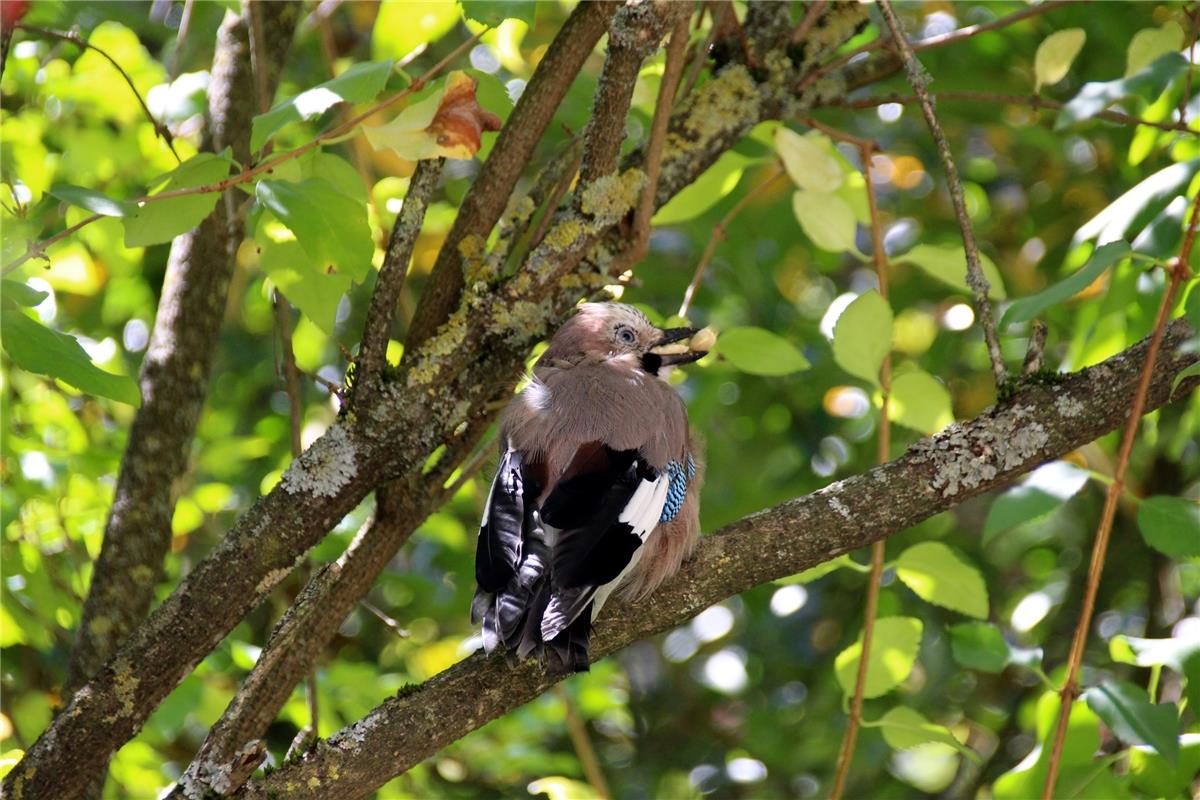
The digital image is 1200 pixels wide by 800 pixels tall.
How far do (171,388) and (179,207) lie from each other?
0.97m

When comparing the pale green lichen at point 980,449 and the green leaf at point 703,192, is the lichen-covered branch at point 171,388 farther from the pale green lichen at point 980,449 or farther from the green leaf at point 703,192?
the pale green lichen at point 980,449

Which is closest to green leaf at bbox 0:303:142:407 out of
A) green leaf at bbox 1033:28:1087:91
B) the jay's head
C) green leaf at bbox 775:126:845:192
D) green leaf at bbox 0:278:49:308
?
green leaf at bbox 0:278:49:308

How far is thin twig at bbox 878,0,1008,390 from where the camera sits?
7.96 ft

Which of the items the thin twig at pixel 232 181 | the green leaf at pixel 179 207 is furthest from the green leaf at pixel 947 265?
the green leaf at pixel 179 207

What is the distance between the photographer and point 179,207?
2309 mm

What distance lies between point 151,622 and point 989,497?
3.96m

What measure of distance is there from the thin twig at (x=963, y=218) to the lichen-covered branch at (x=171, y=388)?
164 cm

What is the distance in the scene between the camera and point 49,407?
12.2 feet

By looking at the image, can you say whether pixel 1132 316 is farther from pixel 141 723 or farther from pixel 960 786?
pixel 960 786

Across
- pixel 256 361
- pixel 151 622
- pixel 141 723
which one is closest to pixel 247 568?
pixel 151 622

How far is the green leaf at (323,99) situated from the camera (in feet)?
6.92

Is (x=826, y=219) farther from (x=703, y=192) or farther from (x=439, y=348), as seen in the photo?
(x=439, y=348)

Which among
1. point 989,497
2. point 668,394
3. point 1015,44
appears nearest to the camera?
point 668,394

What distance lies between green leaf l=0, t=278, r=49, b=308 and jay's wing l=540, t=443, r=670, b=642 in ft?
3.27
